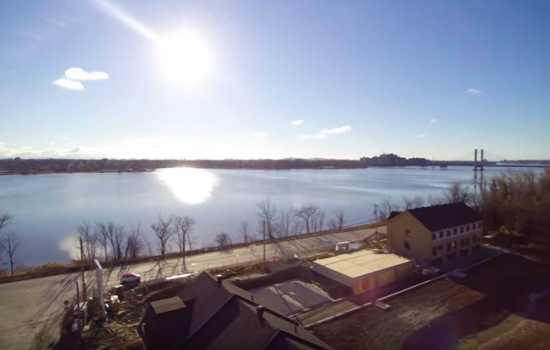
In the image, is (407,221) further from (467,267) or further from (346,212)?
(346,212)

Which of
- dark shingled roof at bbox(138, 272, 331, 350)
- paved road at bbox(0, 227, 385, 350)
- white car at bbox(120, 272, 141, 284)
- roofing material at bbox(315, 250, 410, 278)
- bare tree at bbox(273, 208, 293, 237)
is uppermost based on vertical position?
dark shingled roof at bbox(138, 272, 331, 350)

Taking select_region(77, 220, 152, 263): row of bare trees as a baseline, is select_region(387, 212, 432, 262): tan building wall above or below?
above

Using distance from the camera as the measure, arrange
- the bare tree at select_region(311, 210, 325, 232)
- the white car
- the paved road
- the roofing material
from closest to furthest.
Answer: the paved road
the roofing material
the white car
the bare tree at select_region(311, 210, 325, 232)

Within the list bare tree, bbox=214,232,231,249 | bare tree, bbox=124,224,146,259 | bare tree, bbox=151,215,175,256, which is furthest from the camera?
bare tree, bbox=214,232,231,249

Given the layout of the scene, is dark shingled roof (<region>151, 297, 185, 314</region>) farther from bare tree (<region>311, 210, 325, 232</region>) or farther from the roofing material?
bare tree (<region>311, 210, 325, 232</region>)

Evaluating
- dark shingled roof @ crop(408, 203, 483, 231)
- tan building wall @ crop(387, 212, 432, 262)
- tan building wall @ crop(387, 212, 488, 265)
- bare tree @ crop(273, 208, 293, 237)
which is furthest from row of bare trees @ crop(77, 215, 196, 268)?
dark shingled roof @ crop(408, 203, 483, 231)

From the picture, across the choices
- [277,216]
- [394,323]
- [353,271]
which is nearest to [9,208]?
[277,216]

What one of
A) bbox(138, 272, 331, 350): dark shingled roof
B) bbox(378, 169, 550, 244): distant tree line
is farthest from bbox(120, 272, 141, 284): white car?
bbox(378, 169, 550, 244): distant tree line

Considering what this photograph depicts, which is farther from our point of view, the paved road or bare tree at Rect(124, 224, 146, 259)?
bare tree at Rect(124, 224, 146, 259)
